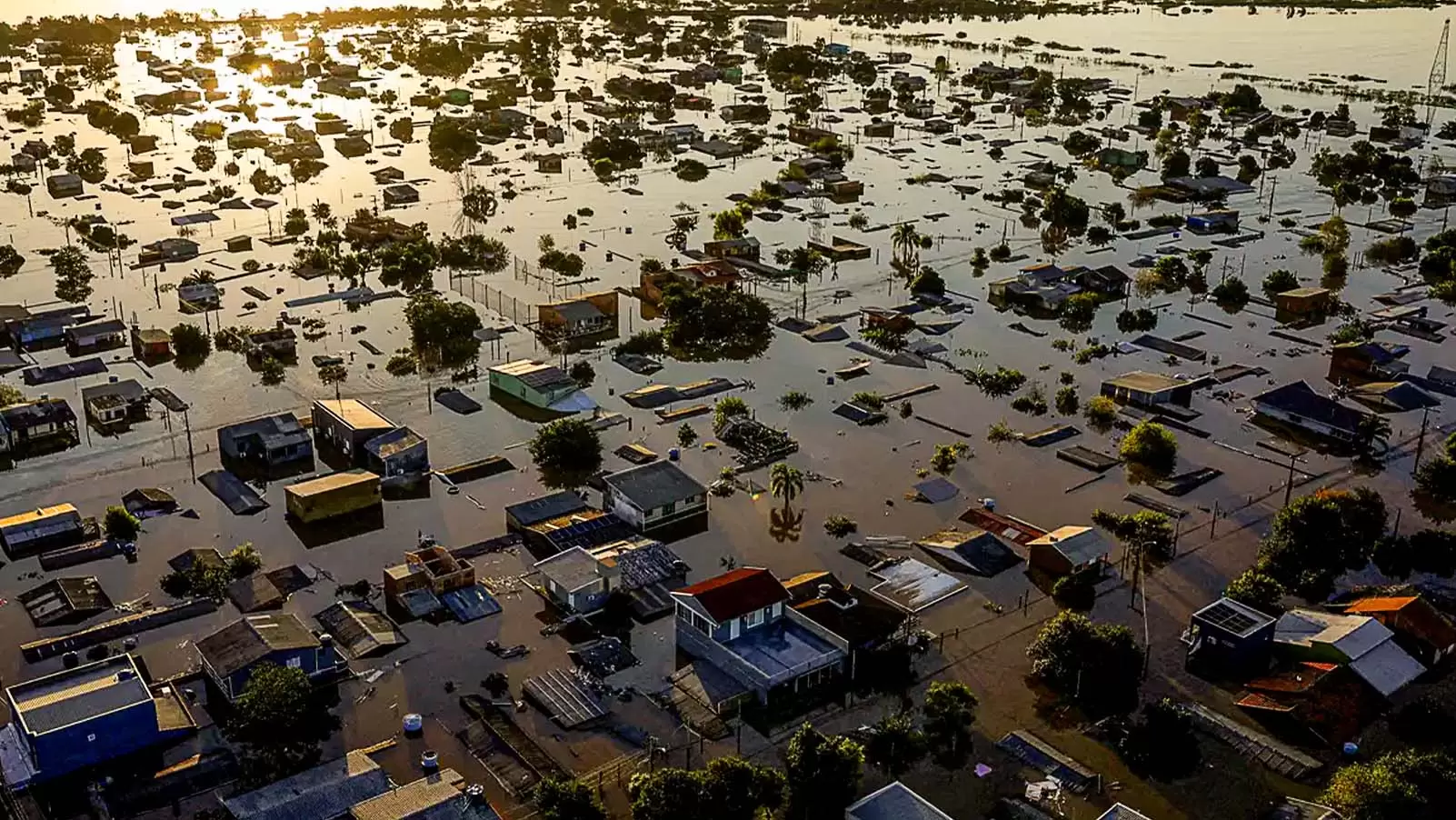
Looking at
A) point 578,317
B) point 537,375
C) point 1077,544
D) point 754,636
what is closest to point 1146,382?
point 1077,544

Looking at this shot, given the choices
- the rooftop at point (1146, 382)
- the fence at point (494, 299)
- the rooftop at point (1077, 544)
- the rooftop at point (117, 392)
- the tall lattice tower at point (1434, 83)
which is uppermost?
the tall lattice tower at point (1434, 83)

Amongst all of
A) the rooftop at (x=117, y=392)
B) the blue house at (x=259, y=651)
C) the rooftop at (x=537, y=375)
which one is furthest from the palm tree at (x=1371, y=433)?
the rooftop at (x=117, y=392)

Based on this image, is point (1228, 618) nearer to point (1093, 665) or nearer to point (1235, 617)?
point (1235, 617)

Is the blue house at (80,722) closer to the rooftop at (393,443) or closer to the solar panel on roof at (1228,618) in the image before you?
the rooftop at (393,443)

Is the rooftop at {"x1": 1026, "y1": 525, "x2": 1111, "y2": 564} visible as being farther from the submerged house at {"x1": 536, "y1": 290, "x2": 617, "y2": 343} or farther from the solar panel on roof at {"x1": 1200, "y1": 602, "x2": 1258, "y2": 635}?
the submerged house at {"x1": 536, "y1": 290, "x2": 617, "y2": 343}

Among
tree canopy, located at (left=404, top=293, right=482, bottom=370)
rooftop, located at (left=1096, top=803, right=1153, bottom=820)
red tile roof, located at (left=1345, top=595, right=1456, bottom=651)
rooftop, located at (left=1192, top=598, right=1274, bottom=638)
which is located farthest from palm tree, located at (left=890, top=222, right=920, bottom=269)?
rooftop, located at (left=1096, top=803, right=1153, bottom=820)

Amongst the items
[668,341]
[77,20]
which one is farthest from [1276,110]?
[77,20]
